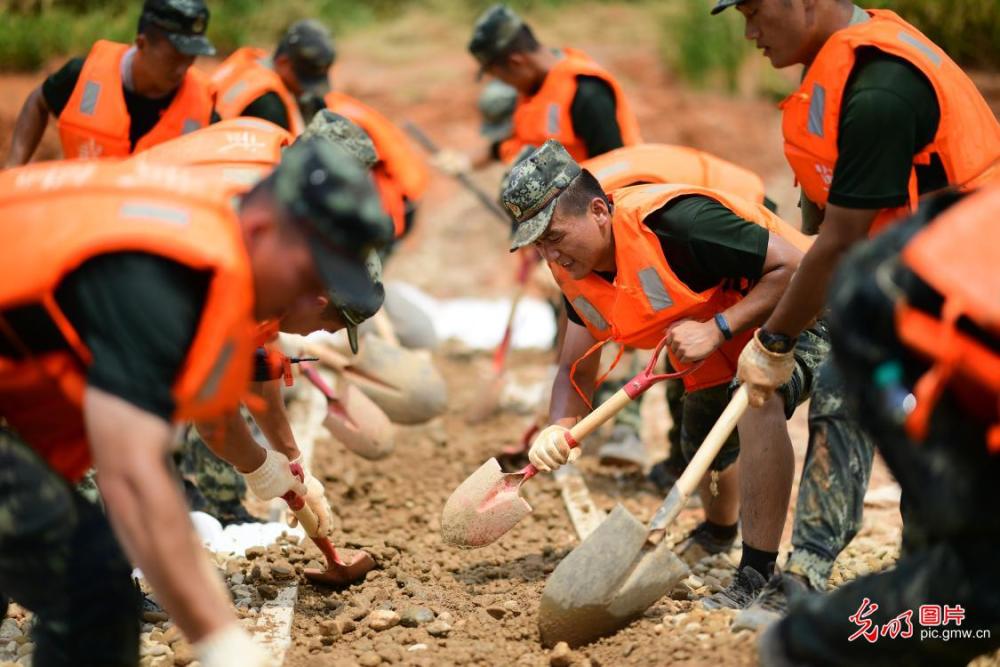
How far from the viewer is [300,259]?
2561mm

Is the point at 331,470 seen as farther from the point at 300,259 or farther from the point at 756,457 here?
the point at 300,259

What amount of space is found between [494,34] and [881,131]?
3380 millimetres

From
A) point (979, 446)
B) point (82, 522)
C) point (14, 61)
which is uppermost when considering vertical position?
point (979, 446)

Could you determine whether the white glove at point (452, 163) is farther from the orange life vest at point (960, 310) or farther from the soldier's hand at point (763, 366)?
the orange life vest at point (960, 310)

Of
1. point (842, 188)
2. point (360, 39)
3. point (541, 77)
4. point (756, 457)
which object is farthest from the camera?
point (360, 39)

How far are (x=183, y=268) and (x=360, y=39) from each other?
12.4m

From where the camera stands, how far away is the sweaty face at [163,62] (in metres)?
5.48

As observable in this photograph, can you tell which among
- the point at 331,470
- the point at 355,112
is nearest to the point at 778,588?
the point at 331,470

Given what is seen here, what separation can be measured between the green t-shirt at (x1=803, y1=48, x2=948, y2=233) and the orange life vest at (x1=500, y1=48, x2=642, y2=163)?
2849mm

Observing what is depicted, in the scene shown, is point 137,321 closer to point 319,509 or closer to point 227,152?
point 319,509

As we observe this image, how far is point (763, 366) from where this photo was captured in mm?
3732

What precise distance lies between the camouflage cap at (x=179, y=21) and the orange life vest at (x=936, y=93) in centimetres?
291

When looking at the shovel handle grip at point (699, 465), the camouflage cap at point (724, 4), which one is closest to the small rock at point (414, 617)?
the shovel handle grip at point (699, 465)

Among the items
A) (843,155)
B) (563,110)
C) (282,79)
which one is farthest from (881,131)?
(282,79)
